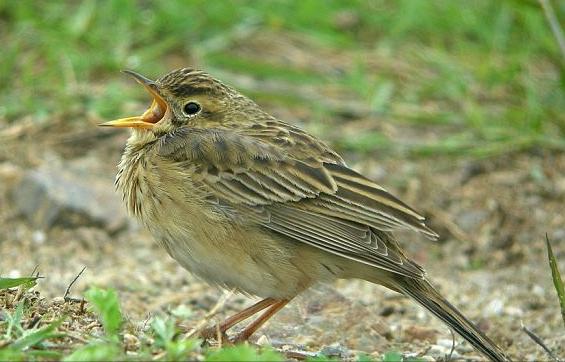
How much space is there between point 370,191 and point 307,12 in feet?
16.8

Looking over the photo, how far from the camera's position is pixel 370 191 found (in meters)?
6.28

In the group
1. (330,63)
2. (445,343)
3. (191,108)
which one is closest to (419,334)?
(445,343)

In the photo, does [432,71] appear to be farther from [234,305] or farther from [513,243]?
[234,305]

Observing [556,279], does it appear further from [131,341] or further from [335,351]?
[131,341]

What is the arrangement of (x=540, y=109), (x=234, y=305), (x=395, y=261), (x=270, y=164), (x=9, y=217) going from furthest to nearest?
(x=540, y=109)
(x=9, y=217)
(x=234, y=305)
(x=270, y=164)
(x=395, y=261)

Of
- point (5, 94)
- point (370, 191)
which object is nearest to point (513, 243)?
point (370, 191)

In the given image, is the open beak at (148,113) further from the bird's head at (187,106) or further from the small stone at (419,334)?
the small stone at (419,334)

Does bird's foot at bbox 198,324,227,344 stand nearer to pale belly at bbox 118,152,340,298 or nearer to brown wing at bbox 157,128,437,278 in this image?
pale belly at bbox 118,152,340,298

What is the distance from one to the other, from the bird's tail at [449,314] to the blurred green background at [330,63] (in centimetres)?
352

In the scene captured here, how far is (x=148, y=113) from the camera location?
6.78 metres

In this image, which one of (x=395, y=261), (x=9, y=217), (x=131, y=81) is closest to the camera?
(x=395, y=261)

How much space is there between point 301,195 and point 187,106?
3.07ft

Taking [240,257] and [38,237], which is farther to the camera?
[38,237]

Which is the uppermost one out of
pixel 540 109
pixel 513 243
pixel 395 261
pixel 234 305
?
pixel 540 109
